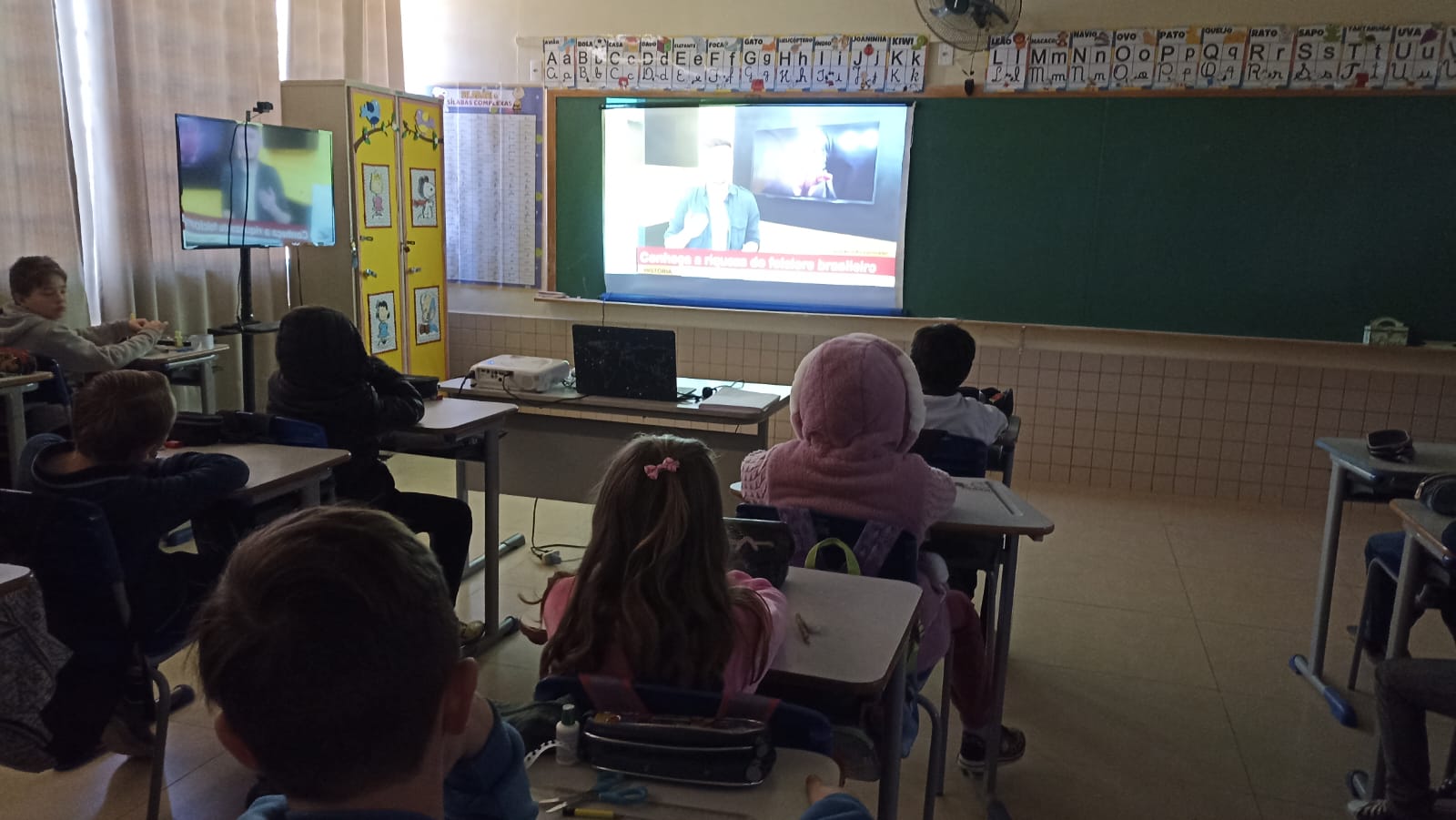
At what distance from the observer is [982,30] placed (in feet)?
15.9

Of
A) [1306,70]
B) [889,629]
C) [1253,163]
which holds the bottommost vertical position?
[889,629]

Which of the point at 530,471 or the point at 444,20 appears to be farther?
the point at 444,20

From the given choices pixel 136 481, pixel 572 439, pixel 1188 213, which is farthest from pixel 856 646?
pixel 1188 213

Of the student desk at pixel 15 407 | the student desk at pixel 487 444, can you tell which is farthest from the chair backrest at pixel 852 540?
the student desk at pixel 15 407

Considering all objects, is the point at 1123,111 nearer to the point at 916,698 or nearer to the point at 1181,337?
the point at 1181,337

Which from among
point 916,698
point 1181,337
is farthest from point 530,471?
point 1181,337

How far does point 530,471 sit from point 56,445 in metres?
1.89

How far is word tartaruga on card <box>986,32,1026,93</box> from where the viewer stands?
16.6 ft

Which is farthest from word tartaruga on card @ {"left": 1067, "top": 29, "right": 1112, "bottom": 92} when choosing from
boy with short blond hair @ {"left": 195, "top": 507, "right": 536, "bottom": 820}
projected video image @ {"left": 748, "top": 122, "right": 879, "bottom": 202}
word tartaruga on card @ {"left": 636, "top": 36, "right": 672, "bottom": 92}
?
boy with short blond hair @ {"left": 195, "top": 507, "right": 536, "bottom": 820}

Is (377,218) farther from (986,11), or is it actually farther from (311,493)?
(986,11)

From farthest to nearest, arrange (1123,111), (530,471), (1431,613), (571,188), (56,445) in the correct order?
(571,188), (1123,111), (530,471), (1431,613), (56,445)

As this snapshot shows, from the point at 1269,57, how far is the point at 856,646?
177 inches

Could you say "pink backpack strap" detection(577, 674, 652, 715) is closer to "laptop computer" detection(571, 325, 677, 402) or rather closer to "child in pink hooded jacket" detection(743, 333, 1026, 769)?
"child in pink hooded jacket" detection(743, 333, 1026, 769)

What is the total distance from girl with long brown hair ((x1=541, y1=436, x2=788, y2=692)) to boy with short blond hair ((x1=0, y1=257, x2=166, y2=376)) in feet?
10.5
